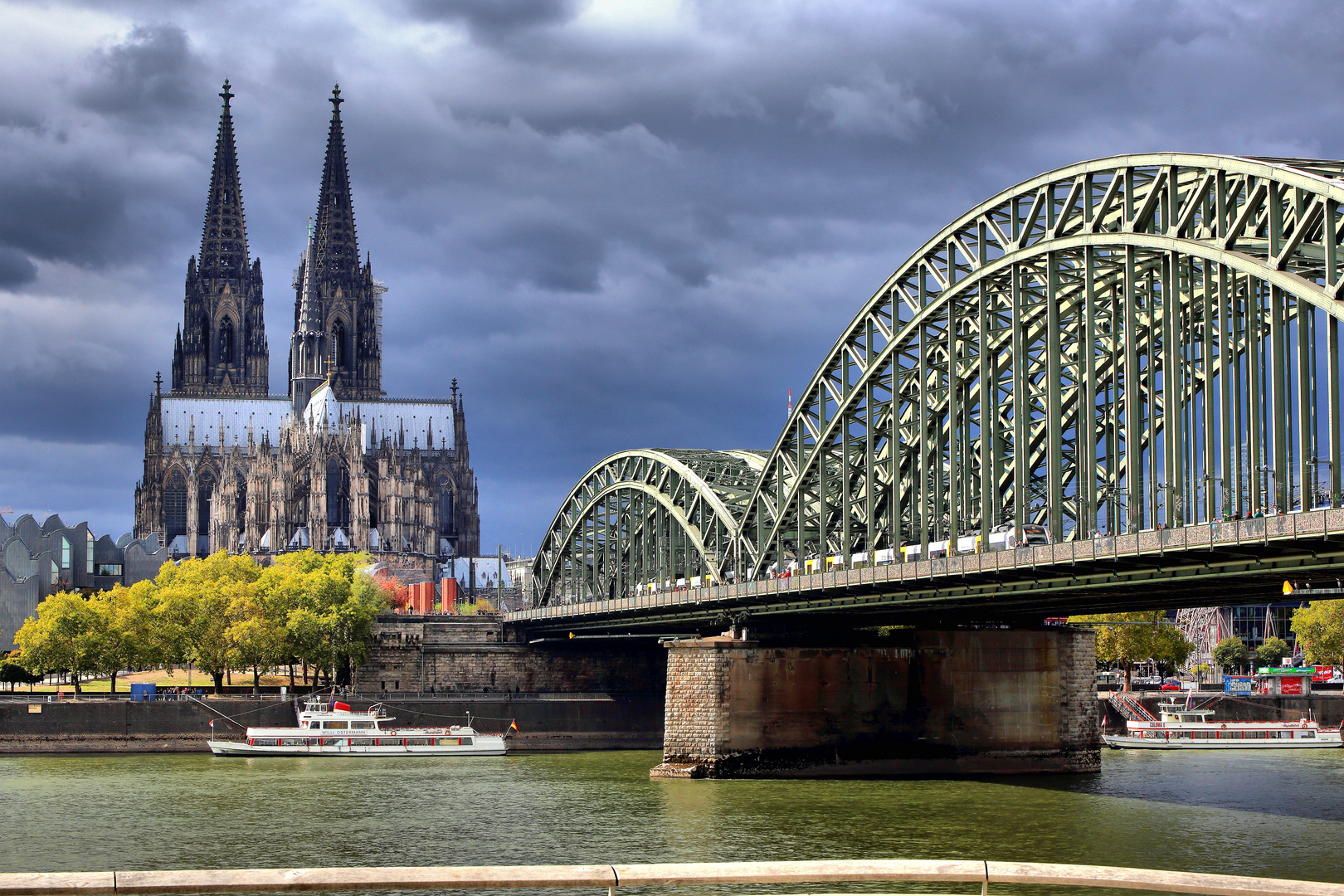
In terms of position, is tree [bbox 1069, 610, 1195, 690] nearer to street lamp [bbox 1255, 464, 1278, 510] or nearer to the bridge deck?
the bridge deck

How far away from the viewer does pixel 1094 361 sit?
52.6m

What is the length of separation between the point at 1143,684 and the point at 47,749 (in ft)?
267

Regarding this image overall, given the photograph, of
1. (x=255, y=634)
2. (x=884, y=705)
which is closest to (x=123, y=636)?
(x=255, y=634)

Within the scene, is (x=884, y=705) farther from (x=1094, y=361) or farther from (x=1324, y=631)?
(x=1324, y=631)

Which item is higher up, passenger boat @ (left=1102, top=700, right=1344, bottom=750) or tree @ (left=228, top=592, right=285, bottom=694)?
tree @ (left=228, top=592, right=285, bottom=694)

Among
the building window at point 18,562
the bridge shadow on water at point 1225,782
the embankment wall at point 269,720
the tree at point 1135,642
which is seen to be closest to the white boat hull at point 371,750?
the embankment wall at point 269,720

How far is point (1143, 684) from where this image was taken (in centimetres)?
13000

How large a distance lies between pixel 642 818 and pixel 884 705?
20100 millimetres

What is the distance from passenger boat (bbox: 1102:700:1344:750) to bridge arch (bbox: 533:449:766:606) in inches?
1069

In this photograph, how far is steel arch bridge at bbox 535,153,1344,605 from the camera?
142ft

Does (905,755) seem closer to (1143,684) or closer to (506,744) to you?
(506,744)

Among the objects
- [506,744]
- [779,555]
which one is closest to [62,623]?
[506,744]

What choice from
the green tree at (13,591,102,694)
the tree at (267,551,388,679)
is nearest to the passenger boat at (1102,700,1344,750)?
the tree at (267,551,388,679)

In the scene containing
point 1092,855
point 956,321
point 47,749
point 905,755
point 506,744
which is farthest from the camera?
point 506,744
